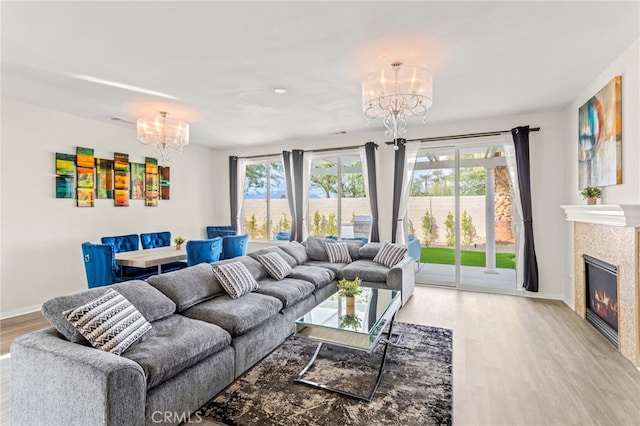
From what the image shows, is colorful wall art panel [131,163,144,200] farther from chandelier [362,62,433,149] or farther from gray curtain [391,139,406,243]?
gray curtain [391,139,406,243]

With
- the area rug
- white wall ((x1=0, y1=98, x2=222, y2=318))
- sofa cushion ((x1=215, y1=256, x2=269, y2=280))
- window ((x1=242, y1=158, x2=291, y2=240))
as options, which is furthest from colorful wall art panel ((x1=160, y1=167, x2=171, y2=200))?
the area rug

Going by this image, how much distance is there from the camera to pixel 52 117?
→ 4559mm

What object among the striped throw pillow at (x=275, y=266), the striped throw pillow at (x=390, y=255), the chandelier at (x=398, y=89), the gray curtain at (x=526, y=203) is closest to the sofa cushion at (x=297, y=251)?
the striped throw pillow at (x=275, y=266)

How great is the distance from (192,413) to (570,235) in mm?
5322

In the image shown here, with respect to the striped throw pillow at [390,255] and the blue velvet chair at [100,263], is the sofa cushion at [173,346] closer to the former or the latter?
the blue velvet chair at [100,263]

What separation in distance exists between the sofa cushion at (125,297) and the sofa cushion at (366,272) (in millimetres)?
2529

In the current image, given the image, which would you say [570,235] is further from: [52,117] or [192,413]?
[52,117]

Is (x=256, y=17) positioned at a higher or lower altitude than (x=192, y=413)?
higher

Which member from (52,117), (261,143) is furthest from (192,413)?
(261,143)

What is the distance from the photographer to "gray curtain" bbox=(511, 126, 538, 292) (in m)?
4.87

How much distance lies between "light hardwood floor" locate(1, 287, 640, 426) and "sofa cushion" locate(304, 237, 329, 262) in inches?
62.4

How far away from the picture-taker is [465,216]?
550cm

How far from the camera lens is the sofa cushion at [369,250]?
5.23 m

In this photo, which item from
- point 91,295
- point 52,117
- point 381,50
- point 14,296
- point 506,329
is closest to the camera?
point 91,295
